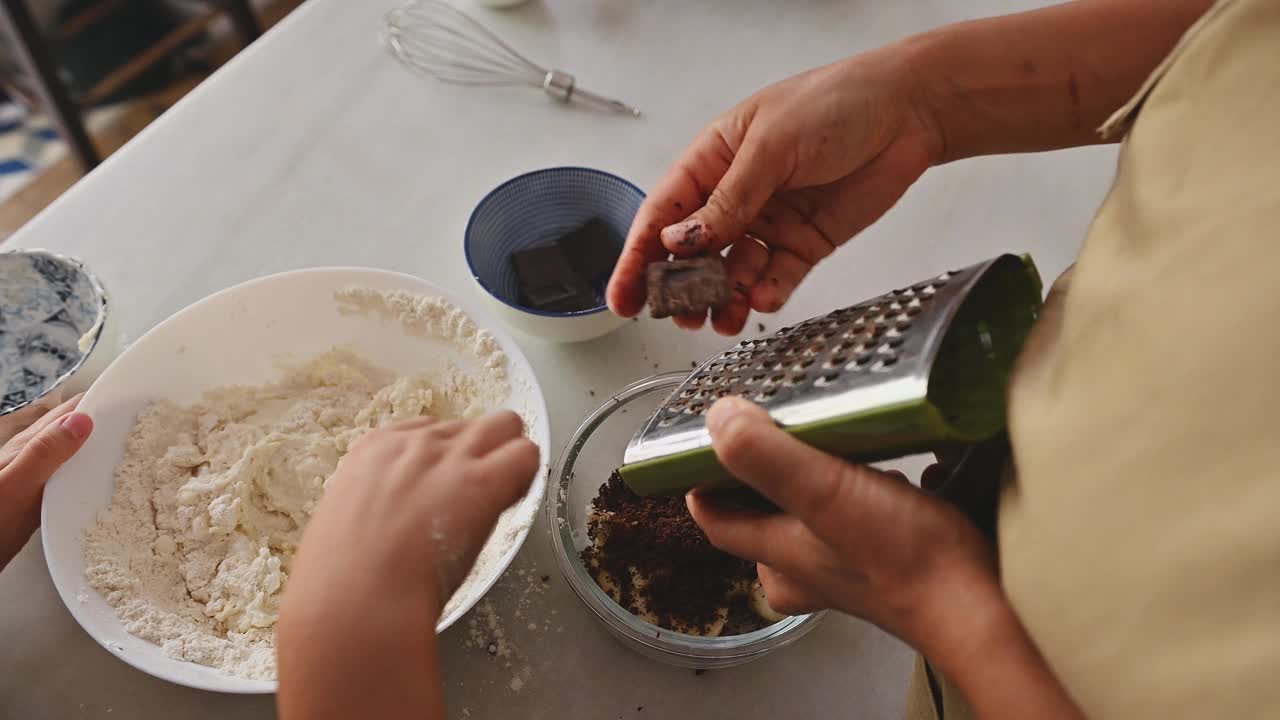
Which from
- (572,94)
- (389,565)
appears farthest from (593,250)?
(389,565)

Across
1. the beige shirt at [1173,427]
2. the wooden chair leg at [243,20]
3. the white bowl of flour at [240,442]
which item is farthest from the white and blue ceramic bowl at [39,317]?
the wooden chair leg at [243,20]

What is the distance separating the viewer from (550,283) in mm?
1150

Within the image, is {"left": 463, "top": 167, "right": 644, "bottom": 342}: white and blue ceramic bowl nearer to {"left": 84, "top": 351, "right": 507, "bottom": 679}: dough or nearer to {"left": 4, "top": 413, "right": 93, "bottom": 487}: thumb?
{"left": 84, "top": 351, "right": 507, "bottom": 679}: dough

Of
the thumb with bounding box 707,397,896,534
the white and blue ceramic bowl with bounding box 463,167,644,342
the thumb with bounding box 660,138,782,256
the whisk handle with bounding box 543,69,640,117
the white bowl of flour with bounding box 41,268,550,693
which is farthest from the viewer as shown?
the whisk handle with bounding box 543,69,640,117

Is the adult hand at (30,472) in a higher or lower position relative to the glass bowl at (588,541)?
higher

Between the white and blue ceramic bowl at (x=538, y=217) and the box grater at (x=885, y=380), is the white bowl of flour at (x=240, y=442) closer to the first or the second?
the white and blue ceramic bowl at (x=538, y=217)

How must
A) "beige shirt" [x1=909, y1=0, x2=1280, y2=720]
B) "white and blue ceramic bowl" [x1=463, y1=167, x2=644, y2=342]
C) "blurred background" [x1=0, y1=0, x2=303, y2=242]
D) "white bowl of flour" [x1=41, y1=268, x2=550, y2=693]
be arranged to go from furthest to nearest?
"blurred background" [x1=0, y1=0, x2=303, y2=242]
"white and blue ceramic bowl" [x1=463, y1=167, x2=644, y2=342]
"white bowl of flour" [x1=41, y1=268, x2=550, y2=693]
"beige shirt" [x1=909, y1=0, x2=1280, y2=720]

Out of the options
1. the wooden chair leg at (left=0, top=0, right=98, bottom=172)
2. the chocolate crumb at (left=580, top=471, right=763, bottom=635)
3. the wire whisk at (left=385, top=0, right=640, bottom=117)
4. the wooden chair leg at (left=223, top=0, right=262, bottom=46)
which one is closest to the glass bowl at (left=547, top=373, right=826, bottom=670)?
the chocolate crumb at (left=580, top=471, right=763, bottom=635)

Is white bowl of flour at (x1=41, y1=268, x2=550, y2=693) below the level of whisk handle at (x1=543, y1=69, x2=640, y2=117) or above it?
below

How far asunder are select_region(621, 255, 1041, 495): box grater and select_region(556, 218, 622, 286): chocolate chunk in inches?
16.4

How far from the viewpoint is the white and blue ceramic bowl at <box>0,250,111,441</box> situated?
1.13m

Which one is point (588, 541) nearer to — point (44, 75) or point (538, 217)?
point (538, 217)

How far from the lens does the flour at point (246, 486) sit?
0.84 metres

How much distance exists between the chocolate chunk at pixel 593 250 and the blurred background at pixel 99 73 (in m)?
1.51
